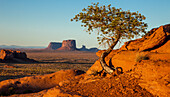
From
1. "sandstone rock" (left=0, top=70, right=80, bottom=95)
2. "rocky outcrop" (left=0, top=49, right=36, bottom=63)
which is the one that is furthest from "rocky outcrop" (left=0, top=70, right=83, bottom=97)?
"rocky outcrop" (left=0, top=49, right=36, bottom=63)

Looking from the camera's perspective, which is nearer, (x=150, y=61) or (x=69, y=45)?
(x=150, y=61)

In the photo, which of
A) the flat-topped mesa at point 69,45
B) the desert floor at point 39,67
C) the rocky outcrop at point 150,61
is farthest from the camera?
the flat-topped mesa at point 69,45

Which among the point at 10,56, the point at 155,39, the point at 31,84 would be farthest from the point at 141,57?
the point at 10,56

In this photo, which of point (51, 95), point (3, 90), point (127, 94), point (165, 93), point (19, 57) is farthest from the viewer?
point (19, 57)

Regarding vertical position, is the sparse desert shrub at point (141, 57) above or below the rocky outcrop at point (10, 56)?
above

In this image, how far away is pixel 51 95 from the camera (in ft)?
29.8

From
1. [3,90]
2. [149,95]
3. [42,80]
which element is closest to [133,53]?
[149,95]

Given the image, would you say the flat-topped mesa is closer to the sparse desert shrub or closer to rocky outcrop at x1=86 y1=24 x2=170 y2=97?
rocky outcrop at x1=86 y1=24 x2=170 y2=97

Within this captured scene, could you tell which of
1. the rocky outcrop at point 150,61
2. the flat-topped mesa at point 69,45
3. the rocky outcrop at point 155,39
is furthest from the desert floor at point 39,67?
the flat-topped mesa at point 69,45

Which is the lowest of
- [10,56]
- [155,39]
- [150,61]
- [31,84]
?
[31,84]

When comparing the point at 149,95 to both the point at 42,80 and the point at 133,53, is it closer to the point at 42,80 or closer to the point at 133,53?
the point at 133,53

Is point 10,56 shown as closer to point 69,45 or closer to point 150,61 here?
point 150,61

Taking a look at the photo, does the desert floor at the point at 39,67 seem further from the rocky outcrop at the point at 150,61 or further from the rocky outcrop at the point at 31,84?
the rocky outcrop at the point at 150,61

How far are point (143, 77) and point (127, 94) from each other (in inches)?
52.6
